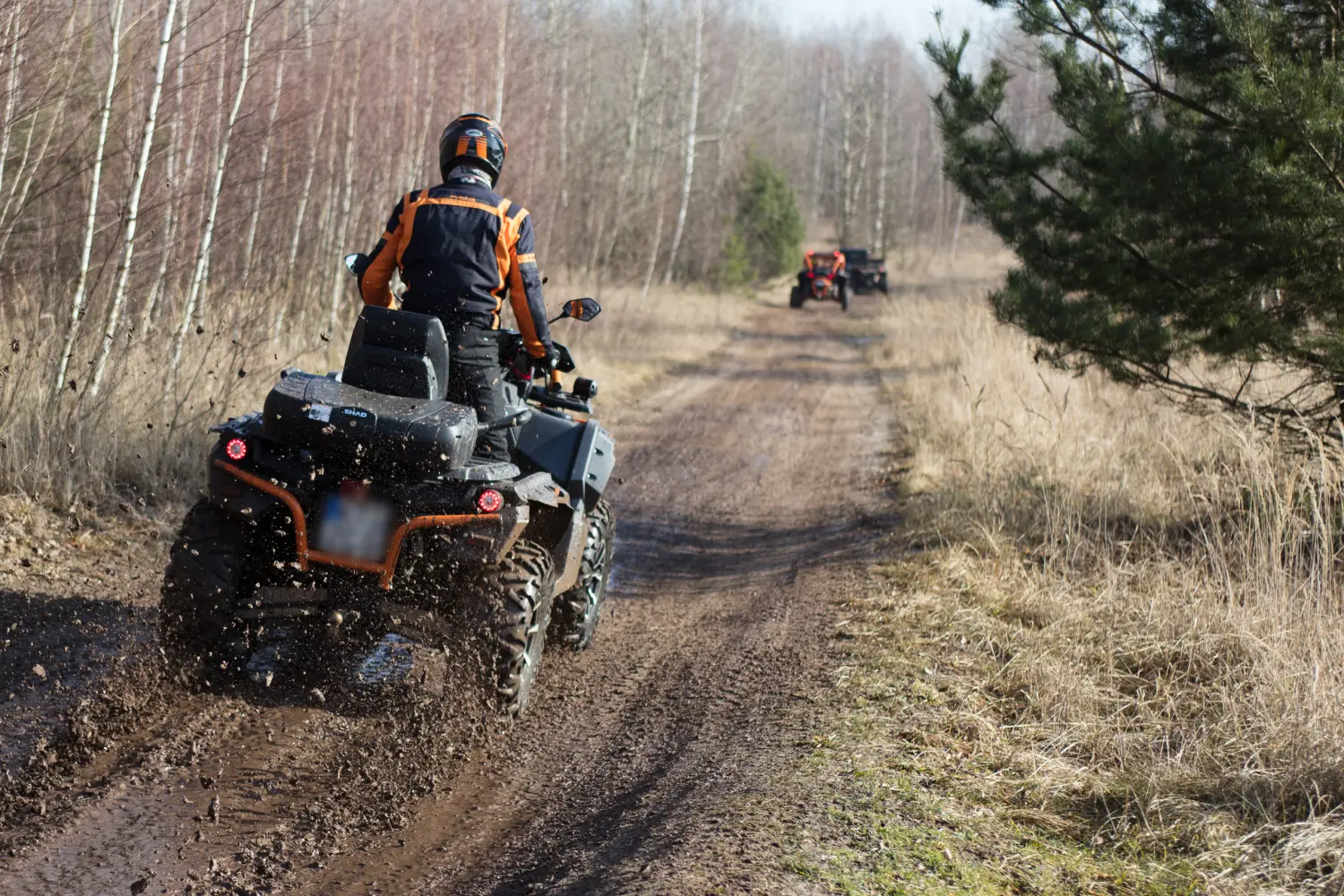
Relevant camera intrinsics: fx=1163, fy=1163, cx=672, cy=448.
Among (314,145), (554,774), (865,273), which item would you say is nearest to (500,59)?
(314,145)

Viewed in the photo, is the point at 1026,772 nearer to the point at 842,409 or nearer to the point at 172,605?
the point at 172,605

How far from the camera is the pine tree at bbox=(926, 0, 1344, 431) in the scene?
19.4ft

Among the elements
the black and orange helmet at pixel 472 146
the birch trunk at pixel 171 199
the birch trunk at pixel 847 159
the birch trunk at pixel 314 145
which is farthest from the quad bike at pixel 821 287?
the black and orange helmet at pixel 472 146

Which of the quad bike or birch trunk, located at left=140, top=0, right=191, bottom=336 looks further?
the quad bike

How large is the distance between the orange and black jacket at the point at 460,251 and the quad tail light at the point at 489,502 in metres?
0.94

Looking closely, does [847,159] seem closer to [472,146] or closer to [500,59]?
[500,59]

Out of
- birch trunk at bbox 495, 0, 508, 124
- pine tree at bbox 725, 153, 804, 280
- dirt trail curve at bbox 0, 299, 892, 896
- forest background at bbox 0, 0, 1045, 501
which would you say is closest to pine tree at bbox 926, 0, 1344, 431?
dirt trail curve at bbox 0, 299, 892, 896

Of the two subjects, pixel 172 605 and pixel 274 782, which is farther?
pixel 172 605

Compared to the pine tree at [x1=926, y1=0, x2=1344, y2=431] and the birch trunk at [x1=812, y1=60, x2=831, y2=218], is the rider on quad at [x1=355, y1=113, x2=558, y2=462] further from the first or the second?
the birch trunk at [x1=812, y1=60, x2=831, y2=218]

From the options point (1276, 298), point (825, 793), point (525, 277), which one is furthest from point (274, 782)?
point (1276, 298)

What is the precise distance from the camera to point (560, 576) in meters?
4.83

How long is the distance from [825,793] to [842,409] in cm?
1102

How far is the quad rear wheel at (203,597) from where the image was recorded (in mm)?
4141

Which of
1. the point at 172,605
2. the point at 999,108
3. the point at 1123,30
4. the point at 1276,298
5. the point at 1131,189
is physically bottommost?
the point at 172,605
